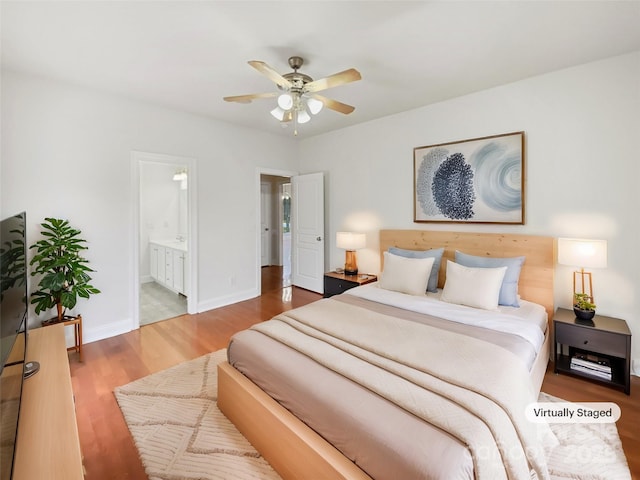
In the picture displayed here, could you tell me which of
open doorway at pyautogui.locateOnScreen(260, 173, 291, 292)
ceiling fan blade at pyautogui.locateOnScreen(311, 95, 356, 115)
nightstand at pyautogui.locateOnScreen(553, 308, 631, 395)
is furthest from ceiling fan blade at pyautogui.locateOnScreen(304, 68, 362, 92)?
→ open doorway at pyautogui.locateOnScreen(260, 173, 291, 292)

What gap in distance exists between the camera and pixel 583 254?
7.78 ft

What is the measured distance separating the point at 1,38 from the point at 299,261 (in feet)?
13.3

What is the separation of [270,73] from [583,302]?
10.1ft

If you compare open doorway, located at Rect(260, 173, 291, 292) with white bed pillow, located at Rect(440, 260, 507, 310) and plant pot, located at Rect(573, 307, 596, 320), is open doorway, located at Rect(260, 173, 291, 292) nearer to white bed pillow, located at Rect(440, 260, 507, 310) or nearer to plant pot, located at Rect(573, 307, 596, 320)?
white bed pillow, located at Rect(440, 260, 507, 310)

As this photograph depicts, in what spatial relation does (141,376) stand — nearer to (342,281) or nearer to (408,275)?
(342,281)

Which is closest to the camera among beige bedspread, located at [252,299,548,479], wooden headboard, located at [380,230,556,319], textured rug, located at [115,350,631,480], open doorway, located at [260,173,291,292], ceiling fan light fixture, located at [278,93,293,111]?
beige bedspread, located at [252,299,548,479]

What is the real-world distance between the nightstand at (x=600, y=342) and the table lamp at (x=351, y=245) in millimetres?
2223

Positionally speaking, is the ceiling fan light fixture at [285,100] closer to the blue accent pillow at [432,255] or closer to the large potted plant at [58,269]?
the blue accent pillow at [432,255]

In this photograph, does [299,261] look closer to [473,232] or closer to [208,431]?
[473,232]

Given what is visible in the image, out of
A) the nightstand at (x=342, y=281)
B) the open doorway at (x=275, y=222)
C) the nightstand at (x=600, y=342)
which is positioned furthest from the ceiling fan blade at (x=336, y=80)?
the open doorway at (x=275, y=222)

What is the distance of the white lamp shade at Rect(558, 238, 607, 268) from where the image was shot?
233 cm

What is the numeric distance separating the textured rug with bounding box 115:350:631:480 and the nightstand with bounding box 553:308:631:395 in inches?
18.9

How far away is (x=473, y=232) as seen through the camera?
3.24 m

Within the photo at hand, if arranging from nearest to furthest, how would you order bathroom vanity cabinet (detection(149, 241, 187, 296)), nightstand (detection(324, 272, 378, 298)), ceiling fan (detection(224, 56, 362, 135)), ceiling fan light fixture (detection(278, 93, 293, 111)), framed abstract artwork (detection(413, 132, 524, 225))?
ceiling fan (detection(224, 56, 362, 135)), ceiling fan light fixture (detection(278, 93, 293, 111)), framed abstract artwork (detection(413, 132, 524, 225)), nightstand (detection(324, 272, 378, 298)), bathroom vanity cabinet (detection(149, 241, 187, 296))
